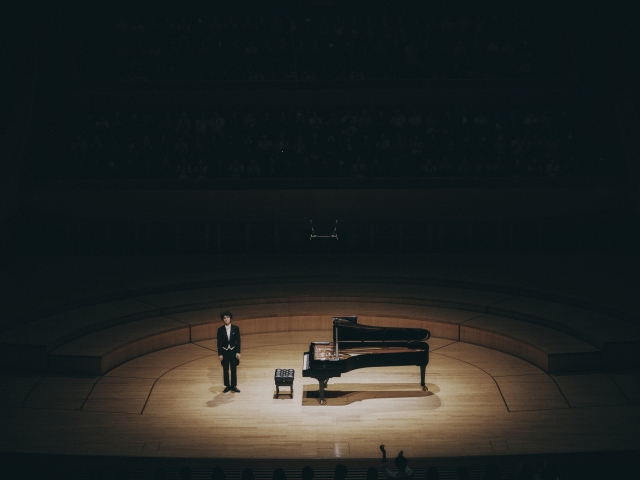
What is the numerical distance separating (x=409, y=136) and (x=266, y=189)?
107 inches

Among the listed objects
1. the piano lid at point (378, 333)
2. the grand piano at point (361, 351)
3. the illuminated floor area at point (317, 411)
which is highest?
the piano lid at point (378, 333)

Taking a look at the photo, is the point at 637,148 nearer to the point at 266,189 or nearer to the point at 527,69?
the point at 527,69

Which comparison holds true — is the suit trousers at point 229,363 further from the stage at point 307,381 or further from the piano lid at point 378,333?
the piano lid at point 378,333

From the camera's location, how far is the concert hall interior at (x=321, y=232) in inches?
302

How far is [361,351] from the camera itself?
8461mm

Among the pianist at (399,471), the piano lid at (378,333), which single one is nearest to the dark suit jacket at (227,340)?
the piano lid at (378,333)

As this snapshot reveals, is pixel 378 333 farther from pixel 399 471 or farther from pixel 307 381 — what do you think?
pixel 399 471

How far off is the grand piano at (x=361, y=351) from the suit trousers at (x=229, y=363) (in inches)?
28.3

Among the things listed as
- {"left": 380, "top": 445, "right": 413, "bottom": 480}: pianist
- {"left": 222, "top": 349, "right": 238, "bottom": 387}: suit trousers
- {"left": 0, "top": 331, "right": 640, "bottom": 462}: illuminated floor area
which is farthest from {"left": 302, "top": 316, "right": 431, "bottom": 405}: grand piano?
{"left": 380, "top": 445, "right": 413, "bottom": 480}: pianist

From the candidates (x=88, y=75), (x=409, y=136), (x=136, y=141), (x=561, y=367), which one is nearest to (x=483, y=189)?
(x=409, y=136)

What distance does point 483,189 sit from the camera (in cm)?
1318

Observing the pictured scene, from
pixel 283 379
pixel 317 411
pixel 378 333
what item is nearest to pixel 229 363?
pixel 283 379

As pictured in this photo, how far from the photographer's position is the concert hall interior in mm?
7668

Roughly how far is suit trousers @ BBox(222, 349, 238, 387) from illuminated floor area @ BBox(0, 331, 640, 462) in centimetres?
14
